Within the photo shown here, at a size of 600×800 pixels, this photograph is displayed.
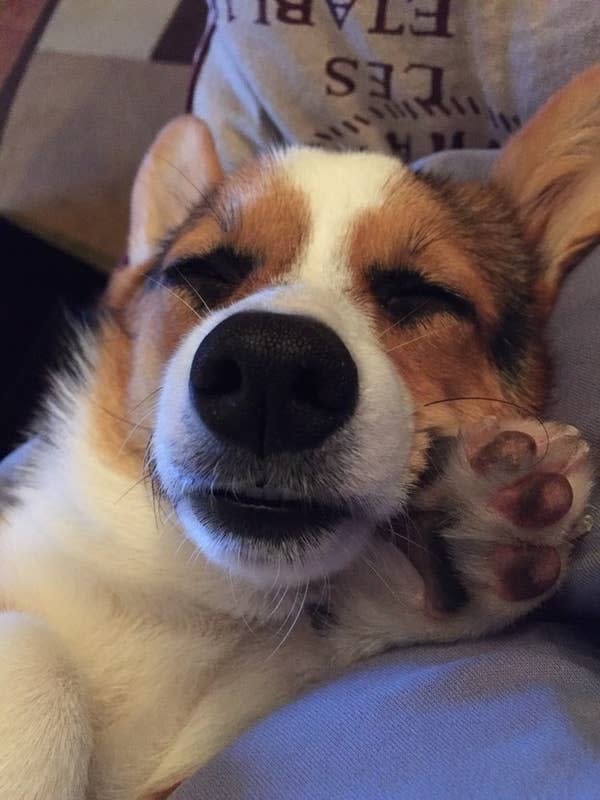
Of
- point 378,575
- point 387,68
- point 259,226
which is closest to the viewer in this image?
point 378,575

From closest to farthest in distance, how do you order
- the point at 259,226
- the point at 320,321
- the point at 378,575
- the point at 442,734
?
the point at 442,734 < the point at 320,321 < the point at 378,575 < the point at 259,226

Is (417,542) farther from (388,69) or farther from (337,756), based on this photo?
(388,69)

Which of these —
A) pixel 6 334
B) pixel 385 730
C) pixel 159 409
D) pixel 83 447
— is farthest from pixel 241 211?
pixel 6 334

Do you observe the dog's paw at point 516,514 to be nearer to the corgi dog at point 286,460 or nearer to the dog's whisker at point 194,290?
the corgi dog at point 286,460

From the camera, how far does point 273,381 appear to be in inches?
39.9

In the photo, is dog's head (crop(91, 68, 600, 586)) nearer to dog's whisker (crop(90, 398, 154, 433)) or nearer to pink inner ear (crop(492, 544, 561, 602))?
dog's whisker (crop(90, 398, 154, 433))

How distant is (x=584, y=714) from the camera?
3.26 feet

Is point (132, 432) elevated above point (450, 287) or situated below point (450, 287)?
below

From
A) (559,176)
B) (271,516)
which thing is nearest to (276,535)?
(271,516)

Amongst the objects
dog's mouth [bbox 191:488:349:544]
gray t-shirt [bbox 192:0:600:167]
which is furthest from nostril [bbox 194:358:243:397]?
gray t-shirt [bbox 192:0:600:167]

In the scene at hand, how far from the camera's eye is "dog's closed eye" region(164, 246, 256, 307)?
4.86 ft

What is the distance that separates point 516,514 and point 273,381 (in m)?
0.39

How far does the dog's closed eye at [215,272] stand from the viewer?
1.48 metres

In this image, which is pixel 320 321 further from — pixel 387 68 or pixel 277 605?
pixel 387 68
